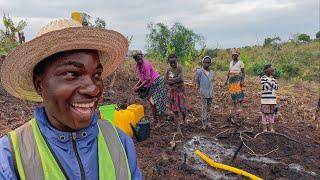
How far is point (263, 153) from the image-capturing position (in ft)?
20.1

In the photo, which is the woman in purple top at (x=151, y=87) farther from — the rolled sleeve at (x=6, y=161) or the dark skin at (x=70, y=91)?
the rolled sleeve at (x=6, y=161)

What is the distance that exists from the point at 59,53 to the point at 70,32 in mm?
86

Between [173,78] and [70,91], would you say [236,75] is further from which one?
[70,91]

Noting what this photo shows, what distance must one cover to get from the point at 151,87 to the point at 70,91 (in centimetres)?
538

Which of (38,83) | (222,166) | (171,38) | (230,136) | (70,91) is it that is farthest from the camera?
(171,38)

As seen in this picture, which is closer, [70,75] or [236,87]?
Answer: [70,75]

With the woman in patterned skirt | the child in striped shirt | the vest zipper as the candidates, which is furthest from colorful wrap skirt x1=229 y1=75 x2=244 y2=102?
the vest zipper

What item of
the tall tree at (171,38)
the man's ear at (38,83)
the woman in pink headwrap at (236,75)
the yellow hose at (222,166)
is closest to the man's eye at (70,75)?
the man's ear at (38,83)

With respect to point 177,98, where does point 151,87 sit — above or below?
above

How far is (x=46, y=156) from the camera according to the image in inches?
56.1

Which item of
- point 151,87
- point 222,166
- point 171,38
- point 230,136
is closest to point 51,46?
point 222,166

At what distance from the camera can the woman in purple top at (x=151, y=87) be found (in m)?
6.70

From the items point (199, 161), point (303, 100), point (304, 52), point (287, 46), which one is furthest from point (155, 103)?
point (287, 46)

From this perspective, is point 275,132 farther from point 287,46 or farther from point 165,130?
point 287,46
